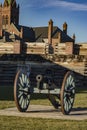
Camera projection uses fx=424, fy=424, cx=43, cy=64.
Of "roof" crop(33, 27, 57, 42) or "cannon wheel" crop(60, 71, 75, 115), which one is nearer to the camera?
"cannon wheel" crop(60, 71, 75, 115)

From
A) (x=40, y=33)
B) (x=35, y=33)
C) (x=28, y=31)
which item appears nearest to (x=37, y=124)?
(x=40, y=33)

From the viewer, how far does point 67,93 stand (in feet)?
34.6

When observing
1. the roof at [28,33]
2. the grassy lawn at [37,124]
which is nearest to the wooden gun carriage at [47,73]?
the grassy lawn at [37,124]

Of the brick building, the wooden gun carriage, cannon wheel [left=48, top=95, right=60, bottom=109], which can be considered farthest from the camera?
the brick building

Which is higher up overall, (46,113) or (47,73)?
(47,73)

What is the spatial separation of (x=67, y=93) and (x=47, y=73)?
1.16 meters

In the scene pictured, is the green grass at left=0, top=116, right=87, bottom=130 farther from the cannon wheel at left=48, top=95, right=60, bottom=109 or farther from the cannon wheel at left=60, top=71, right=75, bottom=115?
the cannon wheel at left=48, top=95, right=60, bottom=109

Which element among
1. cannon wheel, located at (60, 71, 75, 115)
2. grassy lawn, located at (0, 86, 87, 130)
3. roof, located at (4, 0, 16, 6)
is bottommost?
grassy lawn, located at (0, 86, 87, 130)

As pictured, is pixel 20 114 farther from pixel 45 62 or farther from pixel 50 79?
pixel 45 62

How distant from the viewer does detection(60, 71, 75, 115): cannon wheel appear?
10172 mm

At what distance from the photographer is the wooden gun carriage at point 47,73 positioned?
10492mm

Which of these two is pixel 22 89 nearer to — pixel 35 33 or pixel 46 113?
pixel 46 113

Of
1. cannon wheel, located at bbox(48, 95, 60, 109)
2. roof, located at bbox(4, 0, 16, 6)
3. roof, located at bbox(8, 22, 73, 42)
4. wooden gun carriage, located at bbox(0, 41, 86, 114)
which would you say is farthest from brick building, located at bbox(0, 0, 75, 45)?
cannon wheel, located at bbox(48, 95, 60, 109)

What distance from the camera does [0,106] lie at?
1225 cm
